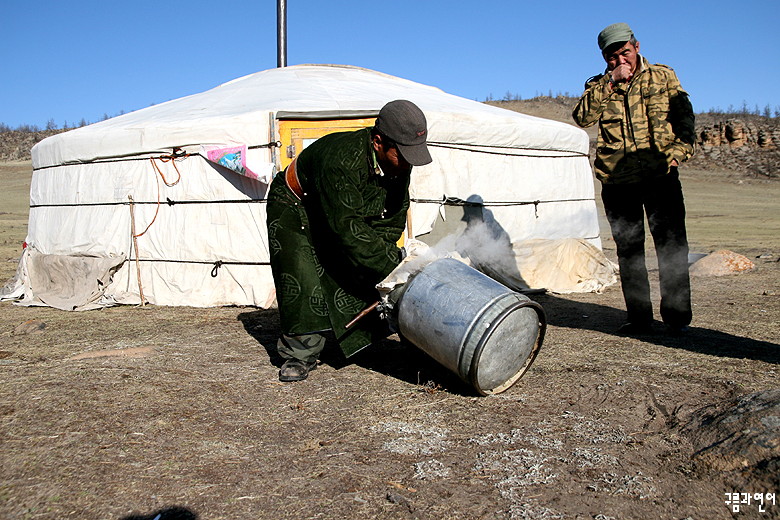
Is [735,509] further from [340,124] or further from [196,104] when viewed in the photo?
[196,104]

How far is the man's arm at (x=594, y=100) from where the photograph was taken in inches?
136

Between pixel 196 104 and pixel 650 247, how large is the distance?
20.9ft

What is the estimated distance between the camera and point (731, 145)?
26750 mm

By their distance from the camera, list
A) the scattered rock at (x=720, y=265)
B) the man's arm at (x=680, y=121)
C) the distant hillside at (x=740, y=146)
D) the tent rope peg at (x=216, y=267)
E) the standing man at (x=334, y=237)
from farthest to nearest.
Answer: the distant hillside at (x=740, y=146)
the scattered rock at (x=720, y=265)
the tent rope peg at (x=216, y=267)
the man's arm at (x=680, y=121)
the standing man at (x=334, y=237)

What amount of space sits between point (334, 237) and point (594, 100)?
179 cm

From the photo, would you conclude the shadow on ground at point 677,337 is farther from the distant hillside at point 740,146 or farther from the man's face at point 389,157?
the distant hillside at point 740,146

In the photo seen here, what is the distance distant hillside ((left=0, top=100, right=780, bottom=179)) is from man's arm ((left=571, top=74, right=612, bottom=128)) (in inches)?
934

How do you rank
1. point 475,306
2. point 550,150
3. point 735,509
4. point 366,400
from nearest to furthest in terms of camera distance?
point 735,509, point 475,306, point 366,400, point 550,150

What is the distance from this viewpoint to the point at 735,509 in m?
1.60

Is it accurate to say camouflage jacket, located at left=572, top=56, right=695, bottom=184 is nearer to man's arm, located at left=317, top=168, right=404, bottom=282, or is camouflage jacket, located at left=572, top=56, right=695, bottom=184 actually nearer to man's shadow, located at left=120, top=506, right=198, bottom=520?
man's arm, located at left=317, top=168, right=404, bottom=282

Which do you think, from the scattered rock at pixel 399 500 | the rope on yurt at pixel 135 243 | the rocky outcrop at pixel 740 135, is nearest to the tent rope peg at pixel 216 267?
Result: the rope on yurt at pixel 135 243

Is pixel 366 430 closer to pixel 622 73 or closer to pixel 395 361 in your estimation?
pixel 395 361

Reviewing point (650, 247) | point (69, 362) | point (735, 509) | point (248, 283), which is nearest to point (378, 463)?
point (735, 509)

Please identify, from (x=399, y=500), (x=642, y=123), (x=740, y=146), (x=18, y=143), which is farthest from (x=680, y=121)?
(x=18, y=143)
